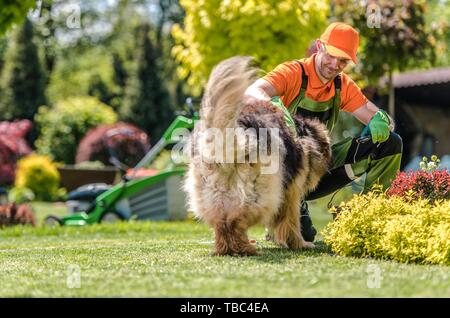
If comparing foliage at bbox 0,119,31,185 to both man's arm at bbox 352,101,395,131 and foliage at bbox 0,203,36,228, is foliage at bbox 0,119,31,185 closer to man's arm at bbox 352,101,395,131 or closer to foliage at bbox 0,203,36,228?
foliage at bbox 0,203,36,228

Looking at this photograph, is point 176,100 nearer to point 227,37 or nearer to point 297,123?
point 227,37

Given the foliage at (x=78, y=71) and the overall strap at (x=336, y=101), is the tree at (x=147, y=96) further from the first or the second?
the overall strap at (x=336, y=101)

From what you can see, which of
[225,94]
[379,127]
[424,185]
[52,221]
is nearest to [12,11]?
[52,221]

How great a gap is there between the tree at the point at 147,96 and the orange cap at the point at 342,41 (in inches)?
960

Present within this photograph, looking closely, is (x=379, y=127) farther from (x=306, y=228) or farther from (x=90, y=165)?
(x=90, y=165)

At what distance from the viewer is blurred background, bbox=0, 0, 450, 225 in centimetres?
1305

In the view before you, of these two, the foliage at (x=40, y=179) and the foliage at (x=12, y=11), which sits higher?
the foliage at (x=12, y=11)

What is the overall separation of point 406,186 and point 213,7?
8.05 metres

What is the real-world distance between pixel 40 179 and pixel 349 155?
55.2 ft

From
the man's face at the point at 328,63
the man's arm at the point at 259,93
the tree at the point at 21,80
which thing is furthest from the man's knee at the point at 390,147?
the tree at the point at 21,80

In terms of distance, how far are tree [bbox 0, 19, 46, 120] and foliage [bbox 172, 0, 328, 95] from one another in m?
18.0

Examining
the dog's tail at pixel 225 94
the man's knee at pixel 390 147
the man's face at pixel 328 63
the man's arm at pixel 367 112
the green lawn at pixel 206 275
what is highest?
the man's face at pixel 328 63

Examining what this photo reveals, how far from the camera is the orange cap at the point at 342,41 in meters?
6.31

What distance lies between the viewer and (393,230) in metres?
5.33
